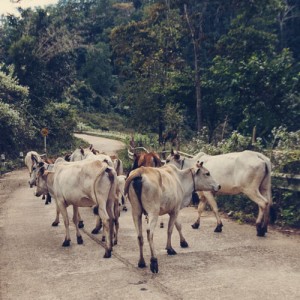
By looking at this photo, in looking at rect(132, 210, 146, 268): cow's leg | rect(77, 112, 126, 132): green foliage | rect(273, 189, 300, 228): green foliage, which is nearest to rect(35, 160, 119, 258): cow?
rect(132, 210, 146, 268): cow's leg

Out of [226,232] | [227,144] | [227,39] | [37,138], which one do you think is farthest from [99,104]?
[226,232]

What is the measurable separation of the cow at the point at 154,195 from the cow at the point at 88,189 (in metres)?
0.87

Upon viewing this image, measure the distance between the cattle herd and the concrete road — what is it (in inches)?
13.1

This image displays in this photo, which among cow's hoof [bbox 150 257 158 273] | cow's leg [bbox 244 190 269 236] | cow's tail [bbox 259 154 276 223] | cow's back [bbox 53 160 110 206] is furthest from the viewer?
cow's tail [bbox 259 154 276 223]

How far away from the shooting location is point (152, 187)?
7.54 metres

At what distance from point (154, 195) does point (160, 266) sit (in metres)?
1.19

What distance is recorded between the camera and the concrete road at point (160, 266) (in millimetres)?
6332

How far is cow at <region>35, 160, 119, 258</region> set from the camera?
28.0 feet

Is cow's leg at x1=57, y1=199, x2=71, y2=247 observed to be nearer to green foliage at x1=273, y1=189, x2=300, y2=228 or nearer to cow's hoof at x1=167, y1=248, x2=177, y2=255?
cow's hoof at x1=167, y1=248, x2=177, y2=255

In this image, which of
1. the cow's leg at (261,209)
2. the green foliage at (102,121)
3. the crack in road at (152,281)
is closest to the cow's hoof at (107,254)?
the crack in road at (152,281)

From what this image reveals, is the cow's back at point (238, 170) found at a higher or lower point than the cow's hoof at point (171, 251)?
Answer: higher

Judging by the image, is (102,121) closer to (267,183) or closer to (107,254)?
(267,183)

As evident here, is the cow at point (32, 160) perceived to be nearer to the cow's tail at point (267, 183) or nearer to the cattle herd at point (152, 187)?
the cattle herd at point (152, 187)

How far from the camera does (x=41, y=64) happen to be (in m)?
37.9
